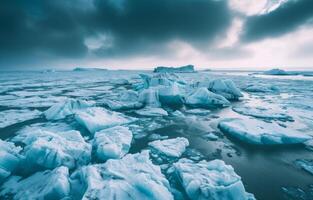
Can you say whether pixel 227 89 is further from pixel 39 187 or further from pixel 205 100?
pixel 39 187

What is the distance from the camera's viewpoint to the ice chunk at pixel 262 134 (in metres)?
3.62

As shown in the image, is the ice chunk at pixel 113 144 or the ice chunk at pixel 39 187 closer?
the ice chunk at pixel 39 187

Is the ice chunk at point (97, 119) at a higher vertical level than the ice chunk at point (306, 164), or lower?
higher

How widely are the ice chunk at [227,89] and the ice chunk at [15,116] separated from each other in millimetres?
8579

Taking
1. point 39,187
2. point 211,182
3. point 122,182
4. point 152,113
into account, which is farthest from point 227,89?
point 39,187

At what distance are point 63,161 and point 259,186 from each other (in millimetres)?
2941

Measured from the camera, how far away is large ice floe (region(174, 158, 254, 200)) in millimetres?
2014

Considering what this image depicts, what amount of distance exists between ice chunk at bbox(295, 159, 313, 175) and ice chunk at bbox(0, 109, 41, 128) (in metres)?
6.87

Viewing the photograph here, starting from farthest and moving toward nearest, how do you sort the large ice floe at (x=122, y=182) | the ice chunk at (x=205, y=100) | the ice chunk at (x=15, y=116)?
the ice chunk at (x=205, y=100) → the ice chunk at (x=15, y=116) → the large ice floe at (x=122, y=182)

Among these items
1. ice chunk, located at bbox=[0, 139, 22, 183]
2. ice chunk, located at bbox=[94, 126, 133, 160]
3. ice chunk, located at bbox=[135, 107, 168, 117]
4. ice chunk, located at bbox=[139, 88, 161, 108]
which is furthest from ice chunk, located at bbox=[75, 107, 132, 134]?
ice chunk, located at bbox=[139, 88, 161, 108]

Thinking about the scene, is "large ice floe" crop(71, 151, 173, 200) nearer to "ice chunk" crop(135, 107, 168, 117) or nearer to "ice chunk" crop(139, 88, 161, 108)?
"ice chunk" crop(135, 107, 168, 117)

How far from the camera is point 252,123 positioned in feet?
14.8

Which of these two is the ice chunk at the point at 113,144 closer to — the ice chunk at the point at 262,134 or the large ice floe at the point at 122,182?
the large ice floe at the point at 122,182

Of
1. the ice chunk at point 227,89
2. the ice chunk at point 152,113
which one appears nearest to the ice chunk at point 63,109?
the ice chunk at point 152,113
